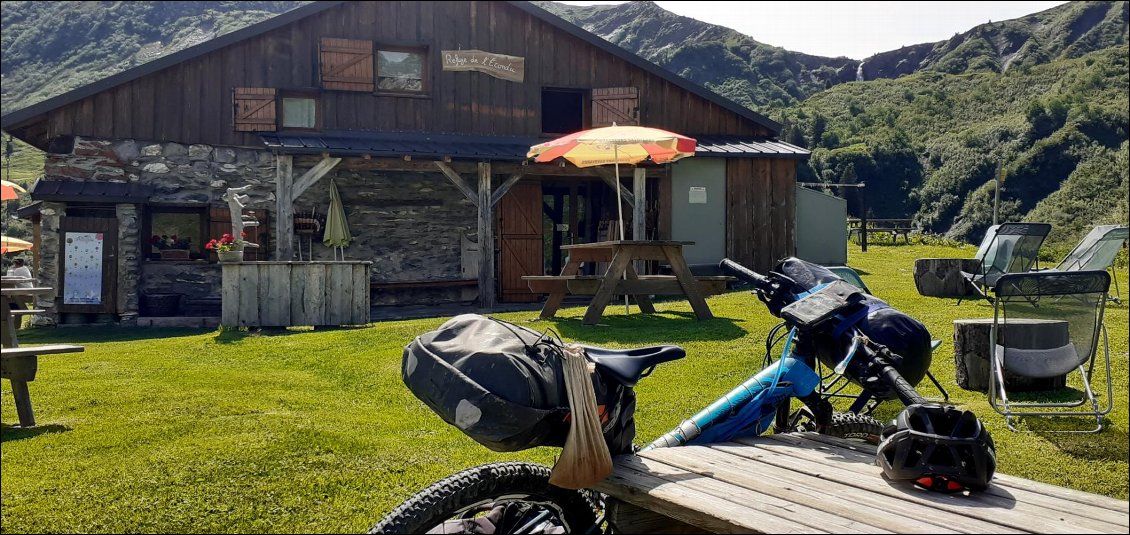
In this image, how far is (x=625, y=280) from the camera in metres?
9.25

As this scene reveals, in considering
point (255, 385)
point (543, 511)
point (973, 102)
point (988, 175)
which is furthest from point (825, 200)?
point (543, 511)

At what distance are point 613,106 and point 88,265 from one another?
8.85 m

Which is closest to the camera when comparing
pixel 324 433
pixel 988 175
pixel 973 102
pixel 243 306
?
pixel 324 433

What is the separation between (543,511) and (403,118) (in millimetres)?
12557

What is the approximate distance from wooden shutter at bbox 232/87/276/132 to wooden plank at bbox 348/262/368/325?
4088mm

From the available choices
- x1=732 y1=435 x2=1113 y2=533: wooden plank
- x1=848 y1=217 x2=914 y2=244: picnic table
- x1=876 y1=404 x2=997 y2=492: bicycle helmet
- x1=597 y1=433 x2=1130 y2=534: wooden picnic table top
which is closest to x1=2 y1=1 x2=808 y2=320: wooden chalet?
x1=848 y1=217 x2=914 y2=244: picnic table

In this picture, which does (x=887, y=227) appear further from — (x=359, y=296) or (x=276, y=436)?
(x=276, y=436)

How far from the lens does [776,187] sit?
51.4 feet

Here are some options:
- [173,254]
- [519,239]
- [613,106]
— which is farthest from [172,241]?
[613,106]

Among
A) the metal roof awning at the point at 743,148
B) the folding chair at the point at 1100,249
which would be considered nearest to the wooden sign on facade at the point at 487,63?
the metal roof awning at the point at 743,148

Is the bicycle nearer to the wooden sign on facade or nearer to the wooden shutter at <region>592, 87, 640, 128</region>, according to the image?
the wooden sign on facade

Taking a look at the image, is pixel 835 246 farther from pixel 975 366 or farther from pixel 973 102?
pixel 975 366

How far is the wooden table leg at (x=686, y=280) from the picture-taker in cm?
918

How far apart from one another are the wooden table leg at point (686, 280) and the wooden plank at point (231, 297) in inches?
199
